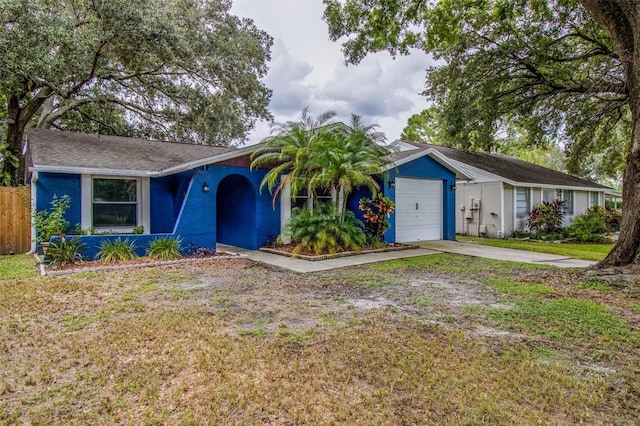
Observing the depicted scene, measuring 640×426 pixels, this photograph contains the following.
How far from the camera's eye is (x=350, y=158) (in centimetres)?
962

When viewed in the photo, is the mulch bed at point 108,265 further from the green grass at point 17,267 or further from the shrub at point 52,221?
the shrub at point 52,221

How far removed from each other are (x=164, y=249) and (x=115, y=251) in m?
1.01

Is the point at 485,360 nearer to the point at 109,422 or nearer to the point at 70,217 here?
the point at 109,422

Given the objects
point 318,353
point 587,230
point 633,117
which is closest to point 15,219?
point 318,353

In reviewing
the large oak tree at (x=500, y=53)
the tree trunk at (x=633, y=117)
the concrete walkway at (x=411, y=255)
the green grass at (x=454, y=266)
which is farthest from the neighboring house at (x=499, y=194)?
the tree trunk at (x=633, y=117)

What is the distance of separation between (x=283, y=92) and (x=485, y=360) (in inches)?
686

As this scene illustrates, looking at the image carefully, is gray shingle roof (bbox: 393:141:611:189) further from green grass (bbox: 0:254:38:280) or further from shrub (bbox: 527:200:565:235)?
green grass (bbox: 0:254:38:280)

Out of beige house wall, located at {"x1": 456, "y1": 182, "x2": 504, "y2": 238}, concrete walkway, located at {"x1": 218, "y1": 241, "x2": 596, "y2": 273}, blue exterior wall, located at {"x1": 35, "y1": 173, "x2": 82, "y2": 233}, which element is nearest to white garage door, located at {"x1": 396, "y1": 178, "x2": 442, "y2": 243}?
concrete walkway, located at {"x1": 218, "y1": 241, "x2": 596, "y2": 273}

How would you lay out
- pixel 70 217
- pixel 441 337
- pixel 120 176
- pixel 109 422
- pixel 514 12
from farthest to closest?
pixel 514 12, pixel 120 176, pixel 70 217, pixel 441 337, pixel 109 422

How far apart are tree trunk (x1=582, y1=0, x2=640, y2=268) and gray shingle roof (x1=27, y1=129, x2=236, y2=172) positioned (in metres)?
9.22

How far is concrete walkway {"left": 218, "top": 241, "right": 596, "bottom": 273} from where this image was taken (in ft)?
26.6

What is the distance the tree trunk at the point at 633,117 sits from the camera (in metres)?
6.41

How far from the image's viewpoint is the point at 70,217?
931 cm

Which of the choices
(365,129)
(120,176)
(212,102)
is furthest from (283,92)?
(120,176)
